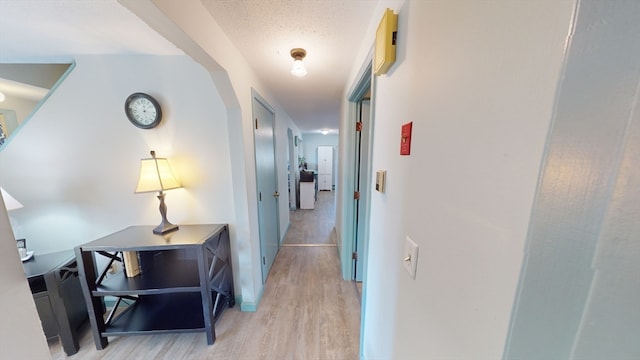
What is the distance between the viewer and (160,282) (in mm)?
1564

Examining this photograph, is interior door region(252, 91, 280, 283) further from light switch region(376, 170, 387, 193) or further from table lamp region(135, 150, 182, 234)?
light switch region(376, 170, 387, 193)

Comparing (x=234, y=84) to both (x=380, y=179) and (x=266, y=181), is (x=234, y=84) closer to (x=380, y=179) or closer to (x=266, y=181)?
(x=266, y=181)

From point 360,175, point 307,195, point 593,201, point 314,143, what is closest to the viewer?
point 593,201

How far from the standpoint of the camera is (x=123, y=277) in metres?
1.60

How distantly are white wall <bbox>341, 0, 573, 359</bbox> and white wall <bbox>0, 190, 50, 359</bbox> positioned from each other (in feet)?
2.97

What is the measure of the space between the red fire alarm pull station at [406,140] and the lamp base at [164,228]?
1843mm

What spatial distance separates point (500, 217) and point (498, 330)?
20 cm

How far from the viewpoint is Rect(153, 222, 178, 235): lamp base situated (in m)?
1.62

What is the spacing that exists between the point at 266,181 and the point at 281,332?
143 centimetres

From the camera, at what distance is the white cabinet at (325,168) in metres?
6.80

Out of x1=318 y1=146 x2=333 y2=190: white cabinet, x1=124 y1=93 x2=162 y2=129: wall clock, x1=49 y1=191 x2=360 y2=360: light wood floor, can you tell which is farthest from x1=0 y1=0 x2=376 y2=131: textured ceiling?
x1=318 y1=146 x2=333 y2=190: white cabinet

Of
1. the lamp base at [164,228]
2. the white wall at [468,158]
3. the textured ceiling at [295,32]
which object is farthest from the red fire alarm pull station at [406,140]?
the lamp base at [164,228]

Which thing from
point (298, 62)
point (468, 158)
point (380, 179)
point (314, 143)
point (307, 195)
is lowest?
point (307, 195)

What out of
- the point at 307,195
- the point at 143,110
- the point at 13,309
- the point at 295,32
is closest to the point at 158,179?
the point at 143,110
